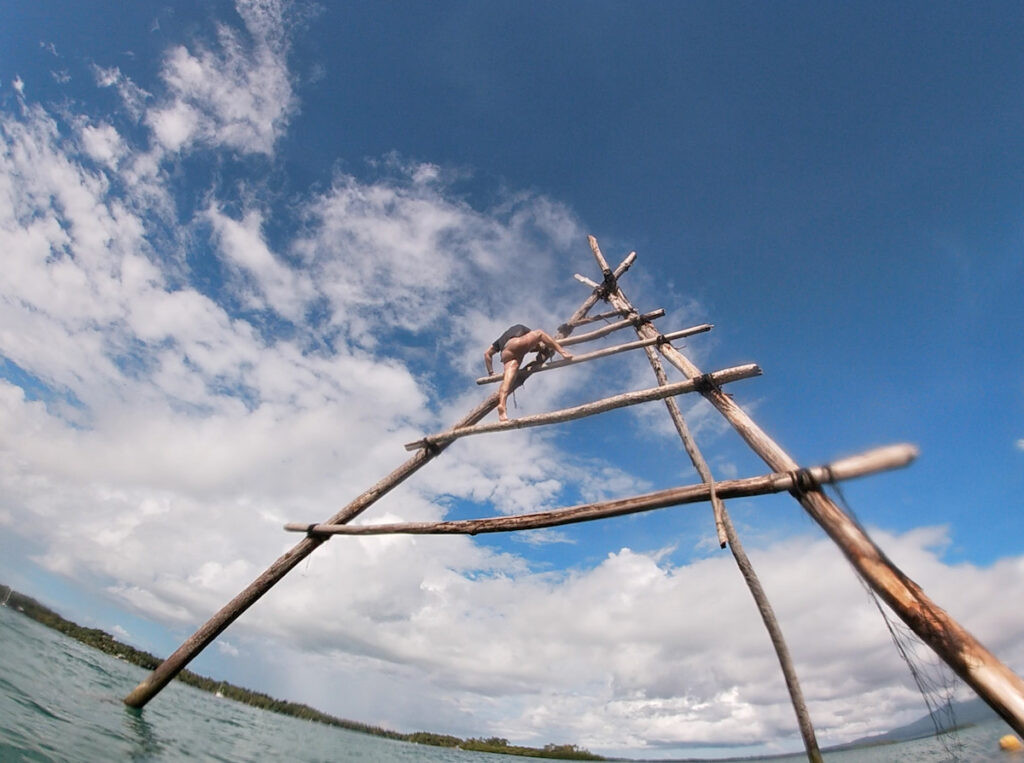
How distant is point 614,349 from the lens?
7.79 meters

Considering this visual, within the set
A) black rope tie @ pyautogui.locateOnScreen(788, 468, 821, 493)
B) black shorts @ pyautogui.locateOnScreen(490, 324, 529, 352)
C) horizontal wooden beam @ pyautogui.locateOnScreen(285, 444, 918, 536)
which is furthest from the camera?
black shorts @ pyautogui.locateOnScreen(490, 324, 529, 352)

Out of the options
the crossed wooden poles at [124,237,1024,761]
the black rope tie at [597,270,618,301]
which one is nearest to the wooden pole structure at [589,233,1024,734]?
the crossed wooden poles at [124,237,1024,761]

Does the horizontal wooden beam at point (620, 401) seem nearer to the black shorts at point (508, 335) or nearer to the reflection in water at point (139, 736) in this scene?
the black shorts at point (508, 335)

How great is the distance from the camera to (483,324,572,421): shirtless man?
24.6 ft

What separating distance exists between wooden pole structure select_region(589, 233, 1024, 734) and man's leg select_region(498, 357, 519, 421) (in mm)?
Result: 3961

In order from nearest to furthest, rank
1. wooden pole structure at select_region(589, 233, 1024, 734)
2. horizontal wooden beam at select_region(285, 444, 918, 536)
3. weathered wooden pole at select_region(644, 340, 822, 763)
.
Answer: wooden pole structure at select_region(589, 233, 1024, 734) < horizontal wooden beam at select_region(285, 444, 918, 536) < weathered wooden pole at select_region(644, 340, 822, 763)

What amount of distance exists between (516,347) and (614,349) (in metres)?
1.63

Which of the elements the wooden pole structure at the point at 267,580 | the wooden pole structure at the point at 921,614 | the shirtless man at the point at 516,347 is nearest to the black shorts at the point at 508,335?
the shirtless man at the point at 516,347

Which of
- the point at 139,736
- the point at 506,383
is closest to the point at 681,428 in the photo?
the point at 506,383

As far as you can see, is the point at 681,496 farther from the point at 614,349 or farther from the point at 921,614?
the point at 614,349

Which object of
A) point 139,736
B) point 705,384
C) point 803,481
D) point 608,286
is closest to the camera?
point 803,481

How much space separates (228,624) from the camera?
7125mm

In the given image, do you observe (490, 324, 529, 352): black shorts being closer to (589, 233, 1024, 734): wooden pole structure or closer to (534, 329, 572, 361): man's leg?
(534, 329, 572, 361): man's leg

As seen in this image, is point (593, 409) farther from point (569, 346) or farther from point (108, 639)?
point (108, 639)
